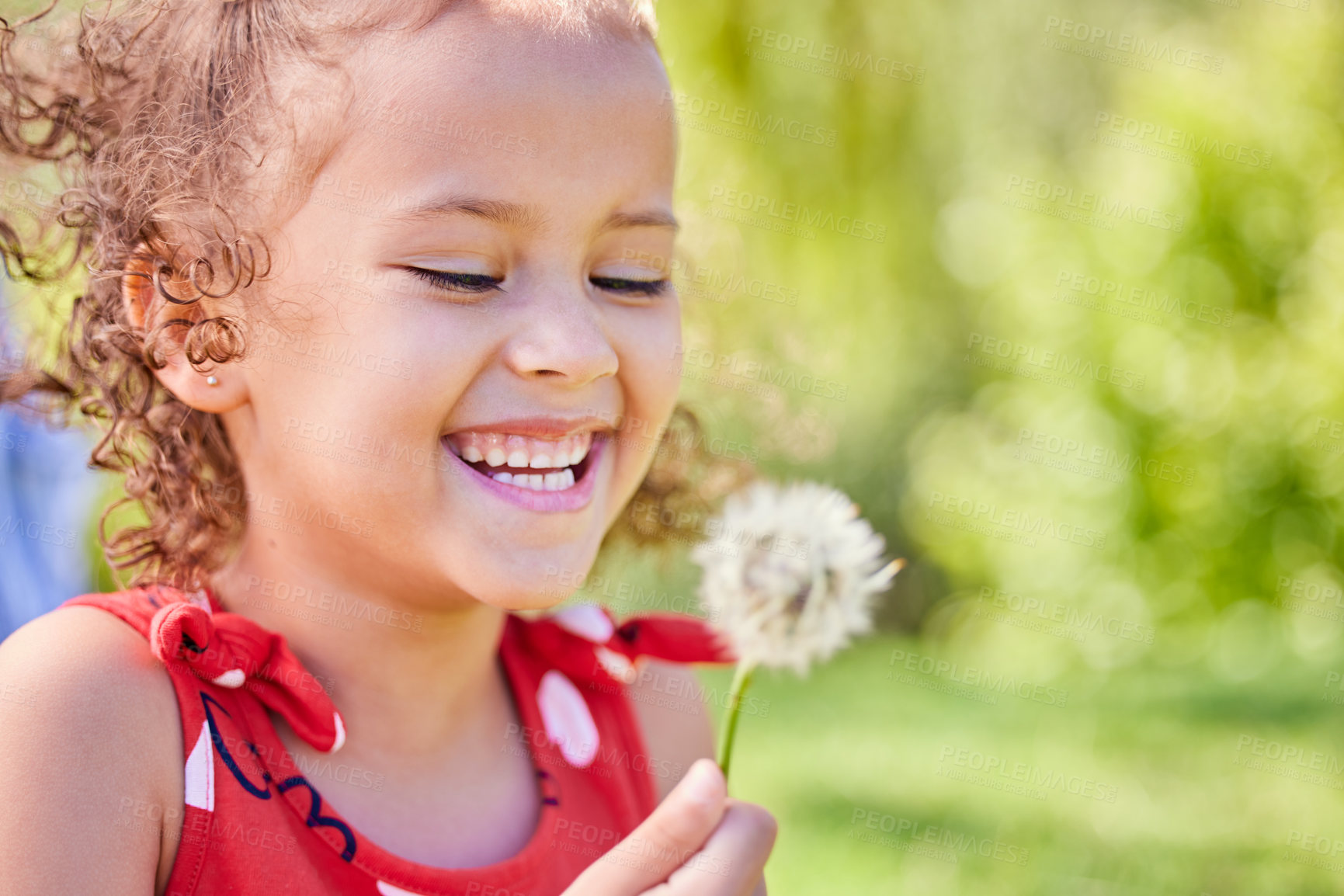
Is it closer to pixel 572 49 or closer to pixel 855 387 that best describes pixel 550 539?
pixel 572 49

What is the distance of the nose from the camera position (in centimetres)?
126

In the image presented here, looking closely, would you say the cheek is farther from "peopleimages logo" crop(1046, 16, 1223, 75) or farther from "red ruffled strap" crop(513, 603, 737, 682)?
"peopleimages logo" crop(1046, 16, 1223, 75)

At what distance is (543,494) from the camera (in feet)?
4.40

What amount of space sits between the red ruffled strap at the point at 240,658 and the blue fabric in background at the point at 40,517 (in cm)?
77

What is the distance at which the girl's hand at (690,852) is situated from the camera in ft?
4.13

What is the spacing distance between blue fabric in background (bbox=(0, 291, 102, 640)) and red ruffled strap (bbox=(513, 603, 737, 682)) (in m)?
0.88

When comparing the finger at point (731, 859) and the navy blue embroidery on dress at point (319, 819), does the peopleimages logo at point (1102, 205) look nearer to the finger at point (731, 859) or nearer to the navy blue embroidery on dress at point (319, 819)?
the finger at point (731, 859)

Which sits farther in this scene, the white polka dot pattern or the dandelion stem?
the white polka dot pattern

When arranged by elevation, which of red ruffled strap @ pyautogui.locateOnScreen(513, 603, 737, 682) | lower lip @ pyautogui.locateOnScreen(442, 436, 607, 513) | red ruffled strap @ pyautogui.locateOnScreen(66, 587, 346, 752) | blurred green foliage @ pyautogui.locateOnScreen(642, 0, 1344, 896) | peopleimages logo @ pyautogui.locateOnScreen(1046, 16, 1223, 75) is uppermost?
peopleimages logo @ pyautogui.locateOnScreen(1046, 16, 1223, 75)

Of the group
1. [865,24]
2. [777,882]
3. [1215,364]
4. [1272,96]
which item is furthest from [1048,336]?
[777,882]

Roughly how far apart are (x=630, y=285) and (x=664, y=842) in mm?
657

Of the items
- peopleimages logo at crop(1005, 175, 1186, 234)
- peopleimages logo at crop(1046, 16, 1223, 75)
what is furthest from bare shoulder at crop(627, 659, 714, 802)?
peopleimages logo at crop(1046, 16, 1223, 75)

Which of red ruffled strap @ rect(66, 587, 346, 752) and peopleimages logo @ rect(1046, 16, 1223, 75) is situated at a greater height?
peopleimages logo @ rect(1046, 16, 1223, 75)

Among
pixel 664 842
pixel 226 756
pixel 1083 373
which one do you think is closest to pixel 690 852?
pixel 664 842
